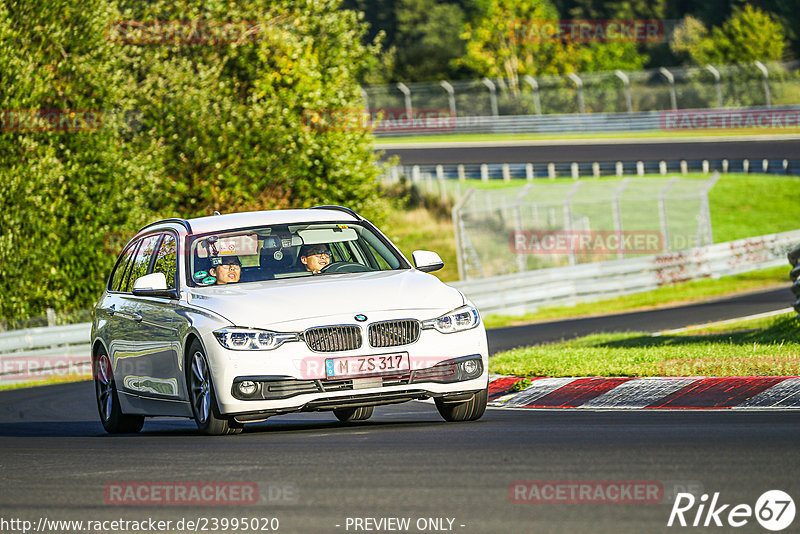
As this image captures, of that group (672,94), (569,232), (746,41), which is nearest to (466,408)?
(569,232)

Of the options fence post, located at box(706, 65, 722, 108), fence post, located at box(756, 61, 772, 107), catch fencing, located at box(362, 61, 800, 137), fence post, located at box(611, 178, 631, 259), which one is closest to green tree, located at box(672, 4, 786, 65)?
catch fencing, located at box(362, 61, 800, 137)

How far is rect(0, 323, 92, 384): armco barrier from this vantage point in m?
21.1

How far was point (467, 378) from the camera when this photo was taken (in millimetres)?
9500

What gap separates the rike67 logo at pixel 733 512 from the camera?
5.48 m

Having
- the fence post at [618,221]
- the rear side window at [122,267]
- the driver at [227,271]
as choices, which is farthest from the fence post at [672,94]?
the driver at [227,271]

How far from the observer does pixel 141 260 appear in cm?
1145

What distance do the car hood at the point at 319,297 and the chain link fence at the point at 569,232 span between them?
17443 millimetres

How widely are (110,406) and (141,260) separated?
1232 millimetres

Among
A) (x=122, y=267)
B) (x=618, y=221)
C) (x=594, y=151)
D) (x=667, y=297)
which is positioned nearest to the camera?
(x=122, y=267)

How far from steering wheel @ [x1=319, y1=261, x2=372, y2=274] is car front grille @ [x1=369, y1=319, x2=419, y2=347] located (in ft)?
3.87

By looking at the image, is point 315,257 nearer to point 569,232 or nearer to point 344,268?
point 344,268

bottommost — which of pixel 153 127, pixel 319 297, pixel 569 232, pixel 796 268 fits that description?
pixel 569 232

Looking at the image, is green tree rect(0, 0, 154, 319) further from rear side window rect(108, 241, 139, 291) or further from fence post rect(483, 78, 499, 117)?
fence post rect(483, 78, 499, 117)

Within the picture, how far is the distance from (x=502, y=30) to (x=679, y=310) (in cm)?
5389
